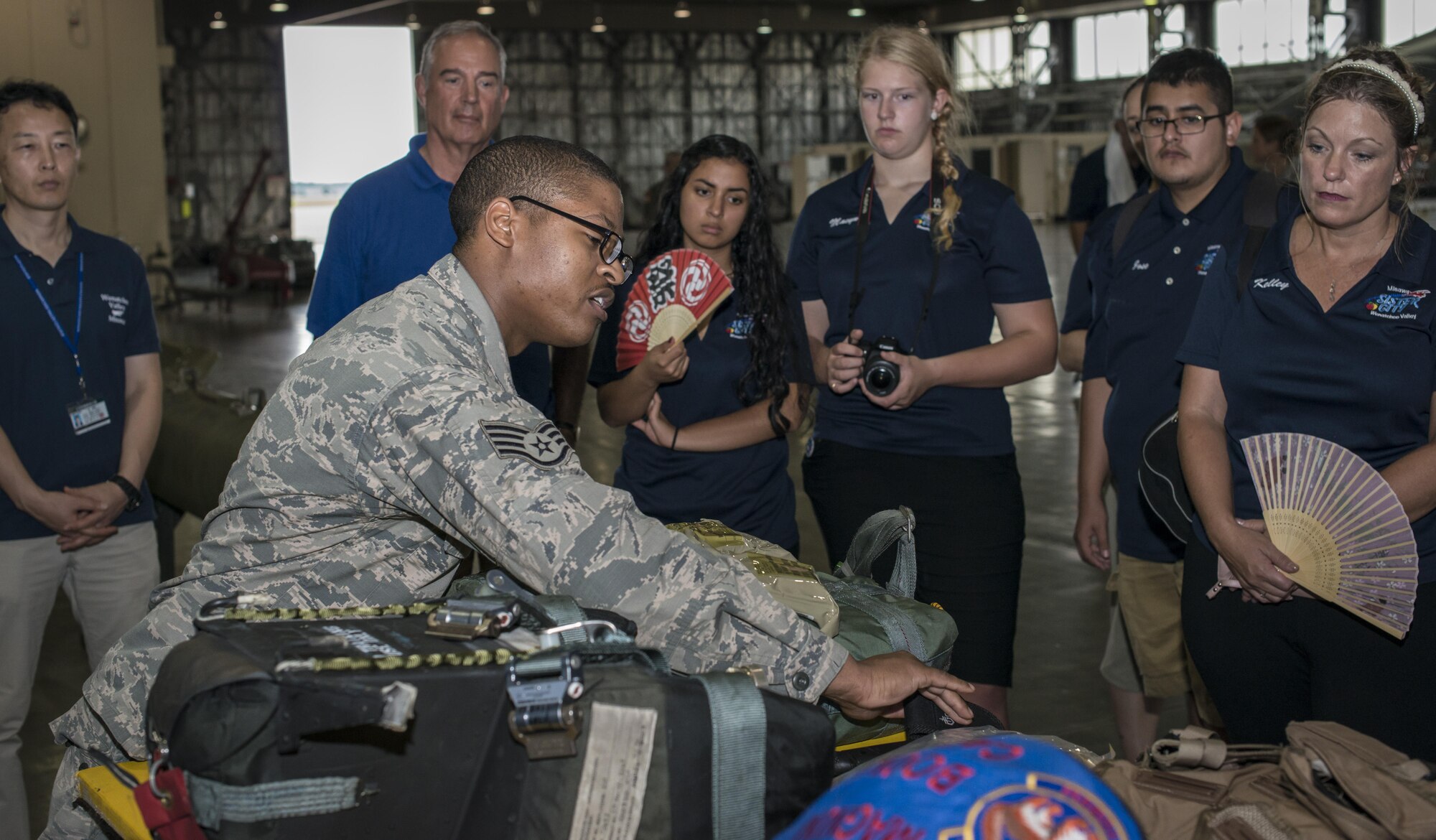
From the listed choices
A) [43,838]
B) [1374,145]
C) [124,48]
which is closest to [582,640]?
[43,838]

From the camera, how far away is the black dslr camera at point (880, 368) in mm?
2707

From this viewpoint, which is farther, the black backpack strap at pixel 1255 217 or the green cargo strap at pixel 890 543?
the black backpack strap at pixel 1255 217

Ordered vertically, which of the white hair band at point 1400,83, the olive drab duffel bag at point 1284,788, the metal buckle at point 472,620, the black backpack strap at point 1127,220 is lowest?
the olive drab duffel bag at point 1284,788

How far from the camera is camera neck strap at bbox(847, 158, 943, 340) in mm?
2803

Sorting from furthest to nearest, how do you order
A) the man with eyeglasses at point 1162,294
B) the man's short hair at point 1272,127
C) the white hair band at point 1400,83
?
the man's short hair at point 1272,127
the man with eyeglasses at point 1162,294
the white hair band at point 1400,83

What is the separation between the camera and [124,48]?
37.6 feet

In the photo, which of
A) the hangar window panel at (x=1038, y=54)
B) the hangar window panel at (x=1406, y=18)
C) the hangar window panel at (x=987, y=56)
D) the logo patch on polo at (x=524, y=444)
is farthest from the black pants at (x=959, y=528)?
the hangar window panel at (x=987, y=56)

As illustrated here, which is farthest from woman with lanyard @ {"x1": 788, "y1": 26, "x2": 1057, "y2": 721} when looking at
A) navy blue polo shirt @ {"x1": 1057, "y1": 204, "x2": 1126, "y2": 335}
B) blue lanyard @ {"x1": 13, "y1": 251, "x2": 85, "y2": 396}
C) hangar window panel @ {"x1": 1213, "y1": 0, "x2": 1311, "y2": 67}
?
hangar window panel @ {"x1": 1213, "y1": 0, "x2": 1311, "y2": 67}

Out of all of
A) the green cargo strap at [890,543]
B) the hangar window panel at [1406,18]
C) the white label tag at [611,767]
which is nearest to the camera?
the white label tag at [611,767]

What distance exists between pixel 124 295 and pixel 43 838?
5.30 feet

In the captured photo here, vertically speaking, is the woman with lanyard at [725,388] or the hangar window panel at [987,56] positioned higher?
the hangar window panel at [987,56]

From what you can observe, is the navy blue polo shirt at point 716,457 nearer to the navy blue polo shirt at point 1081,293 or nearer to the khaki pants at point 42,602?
the navy blue polo shirt at point 1081,293

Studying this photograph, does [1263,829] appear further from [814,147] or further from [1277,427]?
[814,147]

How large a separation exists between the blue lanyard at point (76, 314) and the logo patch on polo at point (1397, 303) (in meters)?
2.66
